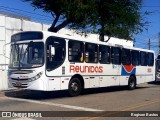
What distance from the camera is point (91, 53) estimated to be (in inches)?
Answer: 690

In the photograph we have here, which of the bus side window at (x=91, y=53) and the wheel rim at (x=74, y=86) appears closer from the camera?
the wheel rim at (x=74, y=86)

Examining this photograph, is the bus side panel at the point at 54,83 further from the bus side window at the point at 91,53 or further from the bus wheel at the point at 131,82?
the bus wheel at the point at 131,82

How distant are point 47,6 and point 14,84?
8.95 meters

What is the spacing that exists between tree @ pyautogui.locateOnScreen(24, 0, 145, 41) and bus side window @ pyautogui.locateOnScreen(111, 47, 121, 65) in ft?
10.4

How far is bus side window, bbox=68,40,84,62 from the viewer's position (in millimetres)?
15930

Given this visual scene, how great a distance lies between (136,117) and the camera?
10398 millimetres

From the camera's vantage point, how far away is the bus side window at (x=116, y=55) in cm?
1969

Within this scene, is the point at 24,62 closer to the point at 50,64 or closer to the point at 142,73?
the point at 50,64

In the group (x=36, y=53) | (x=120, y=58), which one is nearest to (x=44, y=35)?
(x=36, y=53)

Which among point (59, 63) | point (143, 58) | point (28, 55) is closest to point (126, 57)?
point (143, 58)

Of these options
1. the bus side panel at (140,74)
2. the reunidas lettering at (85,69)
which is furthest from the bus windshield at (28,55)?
the bus side panel at (140,74)

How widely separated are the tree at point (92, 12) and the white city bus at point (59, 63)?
10.7 feet

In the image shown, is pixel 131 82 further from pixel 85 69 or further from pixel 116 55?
pixel 85 69

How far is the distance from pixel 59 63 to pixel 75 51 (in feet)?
4.79
